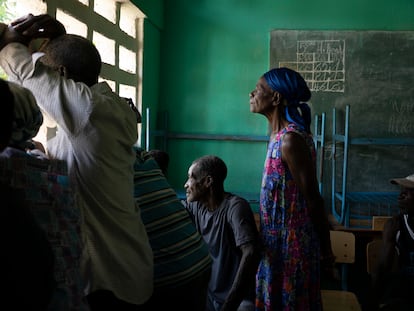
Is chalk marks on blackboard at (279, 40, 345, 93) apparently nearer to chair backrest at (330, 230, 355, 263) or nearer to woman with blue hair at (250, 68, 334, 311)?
chair backrest at (330, 230, 355, 263)

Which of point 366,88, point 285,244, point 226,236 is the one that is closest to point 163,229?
point 285,244

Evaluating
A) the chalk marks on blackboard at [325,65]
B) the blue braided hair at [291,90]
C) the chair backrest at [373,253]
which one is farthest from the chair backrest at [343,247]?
the chalk marks on blackboard at [325,65]

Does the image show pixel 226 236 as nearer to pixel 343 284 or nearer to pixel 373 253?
pixel 373 253

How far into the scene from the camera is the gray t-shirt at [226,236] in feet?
6.45

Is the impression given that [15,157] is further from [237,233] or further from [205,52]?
[205,52]

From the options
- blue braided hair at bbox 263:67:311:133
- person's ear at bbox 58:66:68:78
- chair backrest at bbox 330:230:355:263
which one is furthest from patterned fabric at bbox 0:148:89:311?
chair backrest at bbox 330:230:355:263

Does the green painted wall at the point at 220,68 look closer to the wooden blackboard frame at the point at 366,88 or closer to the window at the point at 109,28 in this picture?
the wooden blackboard frame at the point at 366,88

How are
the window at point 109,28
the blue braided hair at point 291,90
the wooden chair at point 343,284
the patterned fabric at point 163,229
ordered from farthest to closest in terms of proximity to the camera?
the window at point 109,28, the wooden chair at point 343,284, the blue braided hair at point 291,90, the patterned fabric at point 163,229

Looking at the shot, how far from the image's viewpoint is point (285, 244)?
5.93 feet

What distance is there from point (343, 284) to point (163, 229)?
222 centimetres

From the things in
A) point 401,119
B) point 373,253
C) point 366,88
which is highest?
point 366,88

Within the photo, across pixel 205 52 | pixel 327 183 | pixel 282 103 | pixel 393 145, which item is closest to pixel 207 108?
pixel 205 52

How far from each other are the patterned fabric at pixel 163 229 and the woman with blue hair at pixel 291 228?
52 centimetres

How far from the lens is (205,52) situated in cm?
483
